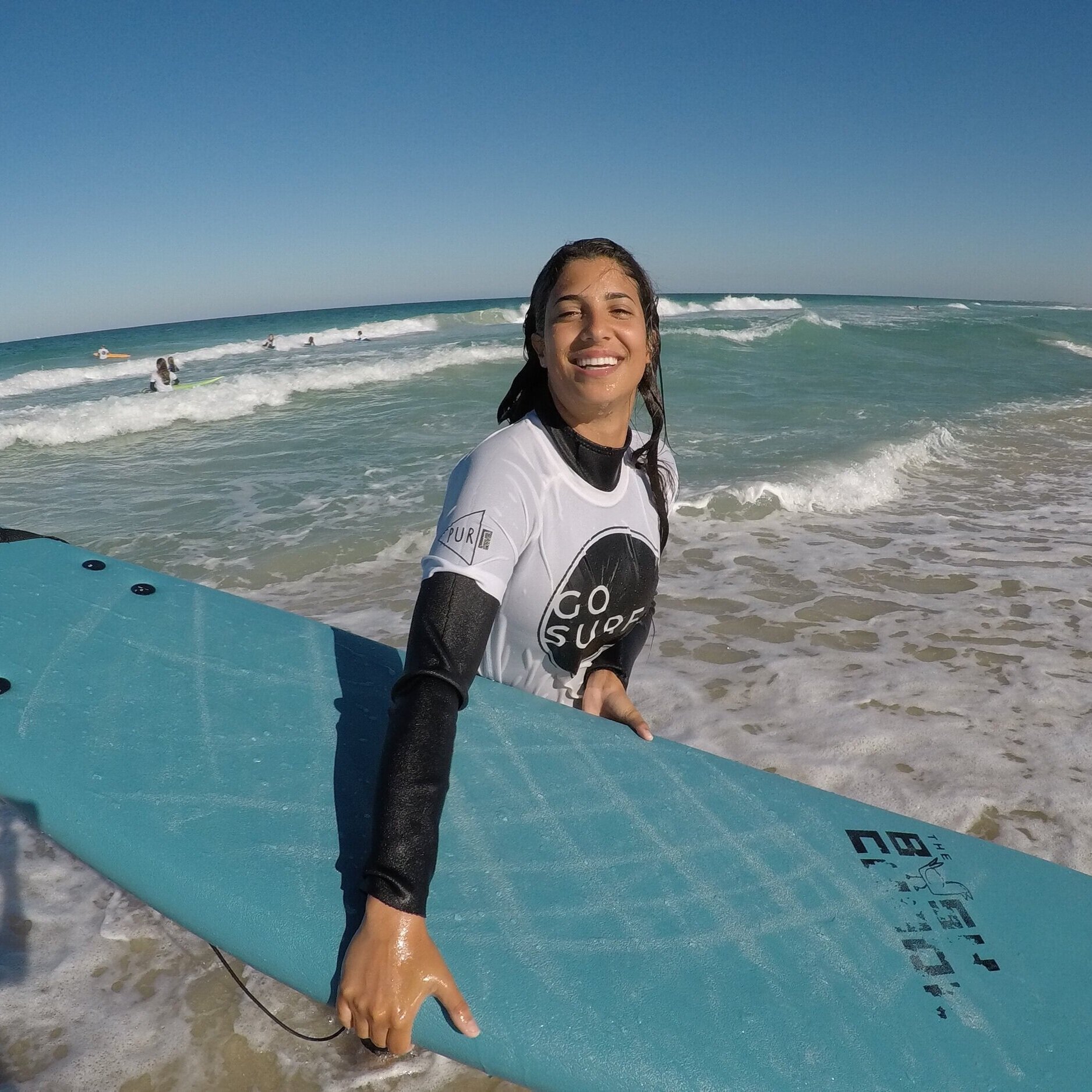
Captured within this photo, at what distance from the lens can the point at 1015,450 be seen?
8.58 meters

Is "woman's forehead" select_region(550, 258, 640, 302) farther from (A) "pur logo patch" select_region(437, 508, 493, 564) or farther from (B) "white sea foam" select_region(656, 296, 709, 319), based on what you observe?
(B) "white sea foam" select_region(656, 296, 709, 319)

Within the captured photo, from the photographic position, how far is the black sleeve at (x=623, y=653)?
2.01 meters

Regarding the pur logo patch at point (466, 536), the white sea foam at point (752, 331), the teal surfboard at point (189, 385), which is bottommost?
the pur logo patch at point (466, 536)

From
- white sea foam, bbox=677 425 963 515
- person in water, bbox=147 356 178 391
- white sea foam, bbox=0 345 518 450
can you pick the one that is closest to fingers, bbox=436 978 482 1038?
white sea foam, bbox=677 425 963 515

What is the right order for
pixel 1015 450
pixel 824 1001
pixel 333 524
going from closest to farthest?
pixel 824 1001 → pixel 333 524 → pixel 1015 450

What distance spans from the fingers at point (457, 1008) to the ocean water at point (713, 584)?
26.3 inches

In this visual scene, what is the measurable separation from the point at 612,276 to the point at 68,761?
1.69m

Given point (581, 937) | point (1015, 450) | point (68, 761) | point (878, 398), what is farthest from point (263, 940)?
point (878, 398)

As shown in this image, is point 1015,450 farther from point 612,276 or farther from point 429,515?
point 612,276

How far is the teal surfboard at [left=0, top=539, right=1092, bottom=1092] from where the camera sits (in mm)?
1286

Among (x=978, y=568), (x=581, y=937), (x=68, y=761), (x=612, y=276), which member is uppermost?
(x=612, y=276)

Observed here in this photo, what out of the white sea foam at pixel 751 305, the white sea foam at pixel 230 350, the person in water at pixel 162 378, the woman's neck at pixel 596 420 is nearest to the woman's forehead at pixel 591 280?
the woman's neck at pixel 596 420

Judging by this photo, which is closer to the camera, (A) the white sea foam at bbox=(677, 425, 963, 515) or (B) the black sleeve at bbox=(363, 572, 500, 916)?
(B) the black sleeve at bbox=(363, 572, 500, 916)

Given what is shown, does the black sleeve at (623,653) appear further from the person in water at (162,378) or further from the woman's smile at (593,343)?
the person in water at (162,378)
